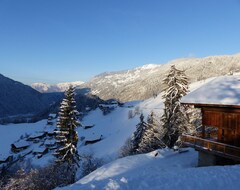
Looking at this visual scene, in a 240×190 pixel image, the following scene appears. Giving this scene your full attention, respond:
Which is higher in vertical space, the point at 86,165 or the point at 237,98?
the point at 237,98

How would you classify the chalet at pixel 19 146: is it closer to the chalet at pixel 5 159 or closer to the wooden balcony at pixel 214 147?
the chalet at pixel 5 159

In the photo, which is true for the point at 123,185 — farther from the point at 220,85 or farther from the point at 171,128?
the point at 171,128

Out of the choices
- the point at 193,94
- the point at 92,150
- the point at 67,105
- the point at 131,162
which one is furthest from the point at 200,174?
the point at 92,150

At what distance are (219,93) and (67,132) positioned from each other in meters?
19.0

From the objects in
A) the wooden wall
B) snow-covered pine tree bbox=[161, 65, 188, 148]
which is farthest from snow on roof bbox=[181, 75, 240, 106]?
snow-covered pine tree bbox=[161, 65, 188, 148]

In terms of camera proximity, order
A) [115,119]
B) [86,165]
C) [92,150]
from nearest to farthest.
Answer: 1. [86,165]
2. [92,150]
3. [115,119]

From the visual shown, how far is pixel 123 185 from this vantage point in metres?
14.4

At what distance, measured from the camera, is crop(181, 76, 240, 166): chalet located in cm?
2344

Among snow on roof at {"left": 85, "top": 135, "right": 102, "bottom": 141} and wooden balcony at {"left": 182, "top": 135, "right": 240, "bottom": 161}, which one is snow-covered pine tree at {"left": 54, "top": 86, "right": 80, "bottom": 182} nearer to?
A: wooden balcony at {"left": 182, "top": 135, "right": 240, "bottom": 161}

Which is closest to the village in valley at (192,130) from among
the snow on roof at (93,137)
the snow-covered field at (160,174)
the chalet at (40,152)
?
the snow-covered field at (160,174)

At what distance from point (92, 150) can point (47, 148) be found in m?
14.4

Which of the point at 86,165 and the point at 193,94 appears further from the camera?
the point at 86,165

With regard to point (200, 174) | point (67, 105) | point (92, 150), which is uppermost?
point (67, 105)

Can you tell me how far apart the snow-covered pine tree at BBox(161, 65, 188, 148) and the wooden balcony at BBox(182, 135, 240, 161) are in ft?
39.3
